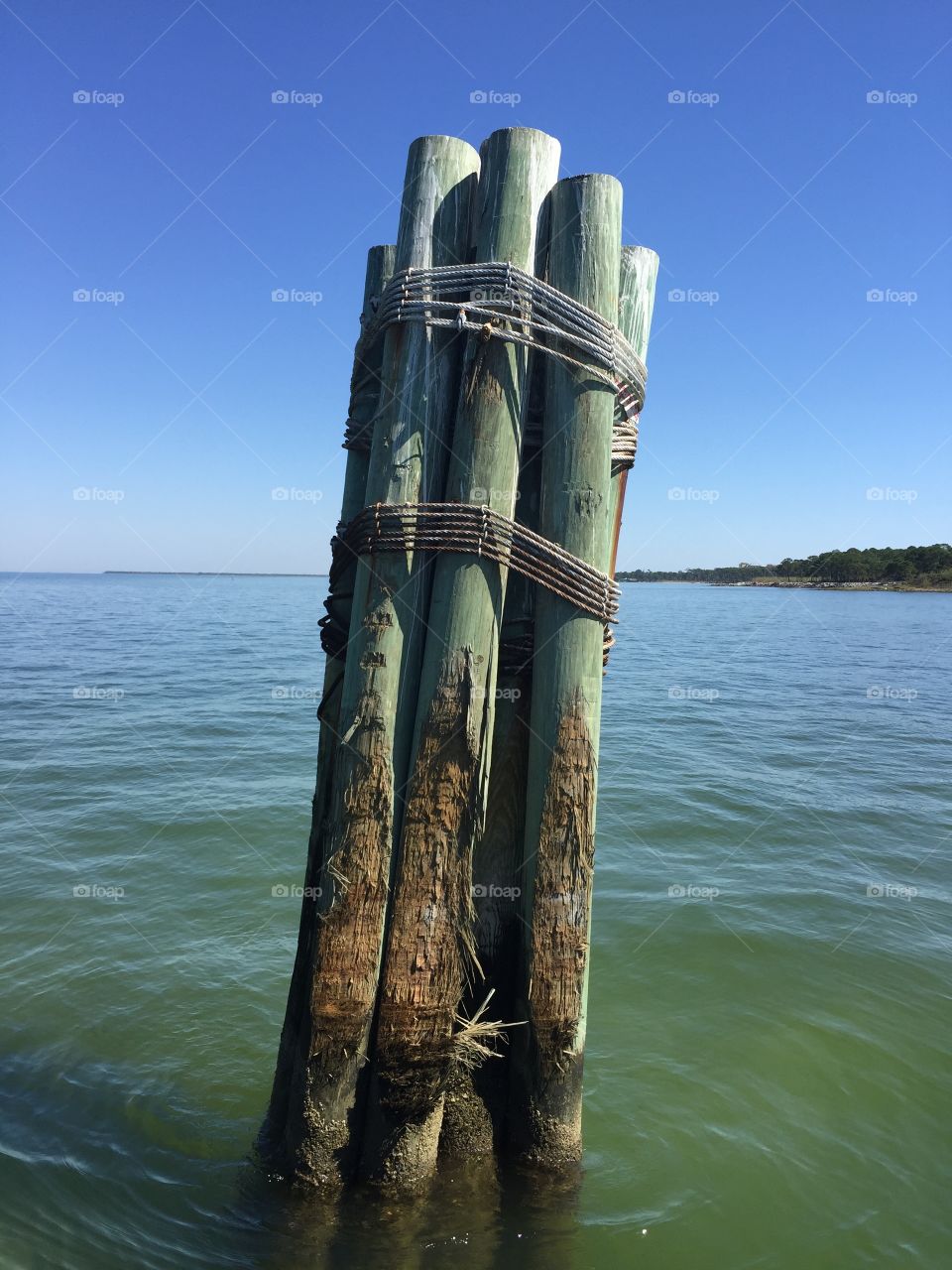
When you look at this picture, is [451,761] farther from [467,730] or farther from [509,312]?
[509,312]

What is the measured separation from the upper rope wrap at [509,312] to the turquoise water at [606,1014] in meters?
4.14

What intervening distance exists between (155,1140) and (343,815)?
2.93m

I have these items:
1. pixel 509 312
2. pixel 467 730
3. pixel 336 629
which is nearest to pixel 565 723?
pixel 467 730

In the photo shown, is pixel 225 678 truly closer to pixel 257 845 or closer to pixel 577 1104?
pixel 257 845

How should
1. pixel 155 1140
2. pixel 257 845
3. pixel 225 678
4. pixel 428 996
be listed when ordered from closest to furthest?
1. pixel 428 996
2. pixel 155 1140
3. pixel 257 845
4. pixel 225 678

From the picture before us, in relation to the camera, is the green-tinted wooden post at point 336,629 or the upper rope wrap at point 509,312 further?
the green-tinted wooden post at point 336,629

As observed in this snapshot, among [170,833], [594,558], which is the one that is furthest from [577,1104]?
[170,833]

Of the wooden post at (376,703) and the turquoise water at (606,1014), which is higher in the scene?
the wooden post at (376,703)

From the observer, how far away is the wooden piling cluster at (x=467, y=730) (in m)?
3.78

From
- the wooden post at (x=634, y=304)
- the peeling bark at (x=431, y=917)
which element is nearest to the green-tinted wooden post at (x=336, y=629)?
the peeling bark at (x=431, y=917)

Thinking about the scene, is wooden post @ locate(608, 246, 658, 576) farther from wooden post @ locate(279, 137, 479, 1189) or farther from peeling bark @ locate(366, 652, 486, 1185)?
peeling bark @ locate(366, 652, 486, 1185)

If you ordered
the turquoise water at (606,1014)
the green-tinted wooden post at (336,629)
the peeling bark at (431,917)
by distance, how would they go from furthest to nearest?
Answer: the turquoise water at (606,1014)
the green-tinted wooden post at (336,629)
the peeling bark at (431,917)

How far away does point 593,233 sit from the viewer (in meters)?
4.03

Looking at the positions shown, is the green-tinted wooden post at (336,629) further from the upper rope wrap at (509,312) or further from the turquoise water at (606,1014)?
the turquoise water at (606,1014)
